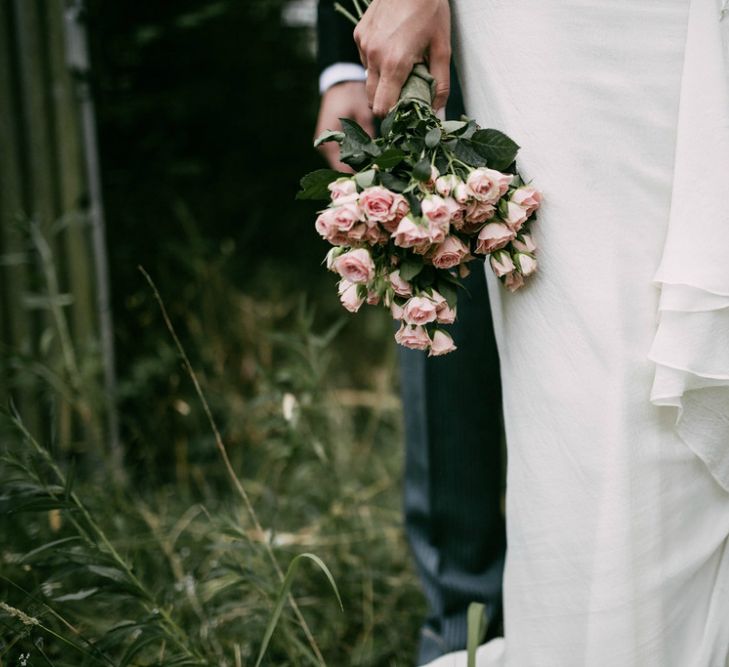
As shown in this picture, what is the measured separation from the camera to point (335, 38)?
4.69ft

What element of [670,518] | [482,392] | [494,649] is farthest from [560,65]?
[494,649]

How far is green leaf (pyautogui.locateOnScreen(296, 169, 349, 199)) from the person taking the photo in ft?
3.12

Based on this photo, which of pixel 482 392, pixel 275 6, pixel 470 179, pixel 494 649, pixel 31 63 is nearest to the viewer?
pixel 470 179

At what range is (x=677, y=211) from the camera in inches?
35.9

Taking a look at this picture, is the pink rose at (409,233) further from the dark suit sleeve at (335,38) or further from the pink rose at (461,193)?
the dark suit sleeve at (335,38)

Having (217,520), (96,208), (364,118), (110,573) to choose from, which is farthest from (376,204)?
(96,208)

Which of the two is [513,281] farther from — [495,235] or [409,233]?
[409,233]

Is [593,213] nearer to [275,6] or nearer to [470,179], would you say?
[470,179]

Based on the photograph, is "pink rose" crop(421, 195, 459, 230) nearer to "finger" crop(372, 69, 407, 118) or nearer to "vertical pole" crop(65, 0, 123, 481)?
"finger" crop(372, 69, 407, 118)

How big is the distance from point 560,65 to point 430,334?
364mm

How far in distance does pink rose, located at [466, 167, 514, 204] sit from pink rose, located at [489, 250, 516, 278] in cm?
8

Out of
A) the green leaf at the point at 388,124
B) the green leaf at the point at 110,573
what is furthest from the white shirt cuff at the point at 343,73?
the green leaf at the point at 110,573

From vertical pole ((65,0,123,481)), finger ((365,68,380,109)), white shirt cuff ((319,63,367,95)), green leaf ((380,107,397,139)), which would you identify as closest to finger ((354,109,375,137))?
white shirt cuff ((319,63,367,95))

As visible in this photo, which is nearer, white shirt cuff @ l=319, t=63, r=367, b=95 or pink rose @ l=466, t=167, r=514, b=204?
pink rose @ l=466, t=167, r=514, b=204
